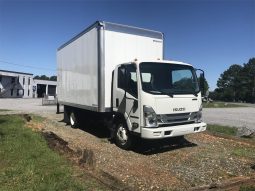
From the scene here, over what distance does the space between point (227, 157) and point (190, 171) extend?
6.02 ft

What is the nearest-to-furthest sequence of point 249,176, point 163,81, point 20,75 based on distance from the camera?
point 249,176, point 163,81, point 20,75

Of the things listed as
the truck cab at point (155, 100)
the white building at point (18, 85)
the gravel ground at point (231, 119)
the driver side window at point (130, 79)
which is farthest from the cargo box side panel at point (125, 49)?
the white building at point (18, 85)

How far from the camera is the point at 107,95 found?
34.3 feet

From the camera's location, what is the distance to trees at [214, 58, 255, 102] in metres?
108

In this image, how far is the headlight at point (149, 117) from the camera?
8.59 meters

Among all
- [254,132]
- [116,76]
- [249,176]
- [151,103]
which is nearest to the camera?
[249,176]

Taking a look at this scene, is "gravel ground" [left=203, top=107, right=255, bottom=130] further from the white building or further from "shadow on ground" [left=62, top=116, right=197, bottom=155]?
the white building

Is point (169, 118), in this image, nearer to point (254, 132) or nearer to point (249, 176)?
point (249, 176)

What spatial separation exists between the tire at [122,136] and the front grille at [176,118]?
124 cm

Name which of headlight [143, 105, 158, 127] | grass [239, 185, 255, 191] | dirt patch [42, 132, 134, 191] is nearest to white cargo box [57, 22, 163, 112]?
dirt patch [42, 132, 134, 191]

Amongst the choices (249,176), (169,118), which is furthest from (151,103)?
(249,176)

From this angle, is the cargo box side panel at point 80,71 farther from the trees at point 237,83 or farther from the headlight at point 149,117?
the trees at point 237,83

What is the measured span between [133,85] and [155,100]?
839 mm

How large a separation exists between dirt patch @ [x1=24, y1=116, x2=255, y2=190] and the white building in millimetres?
69417
